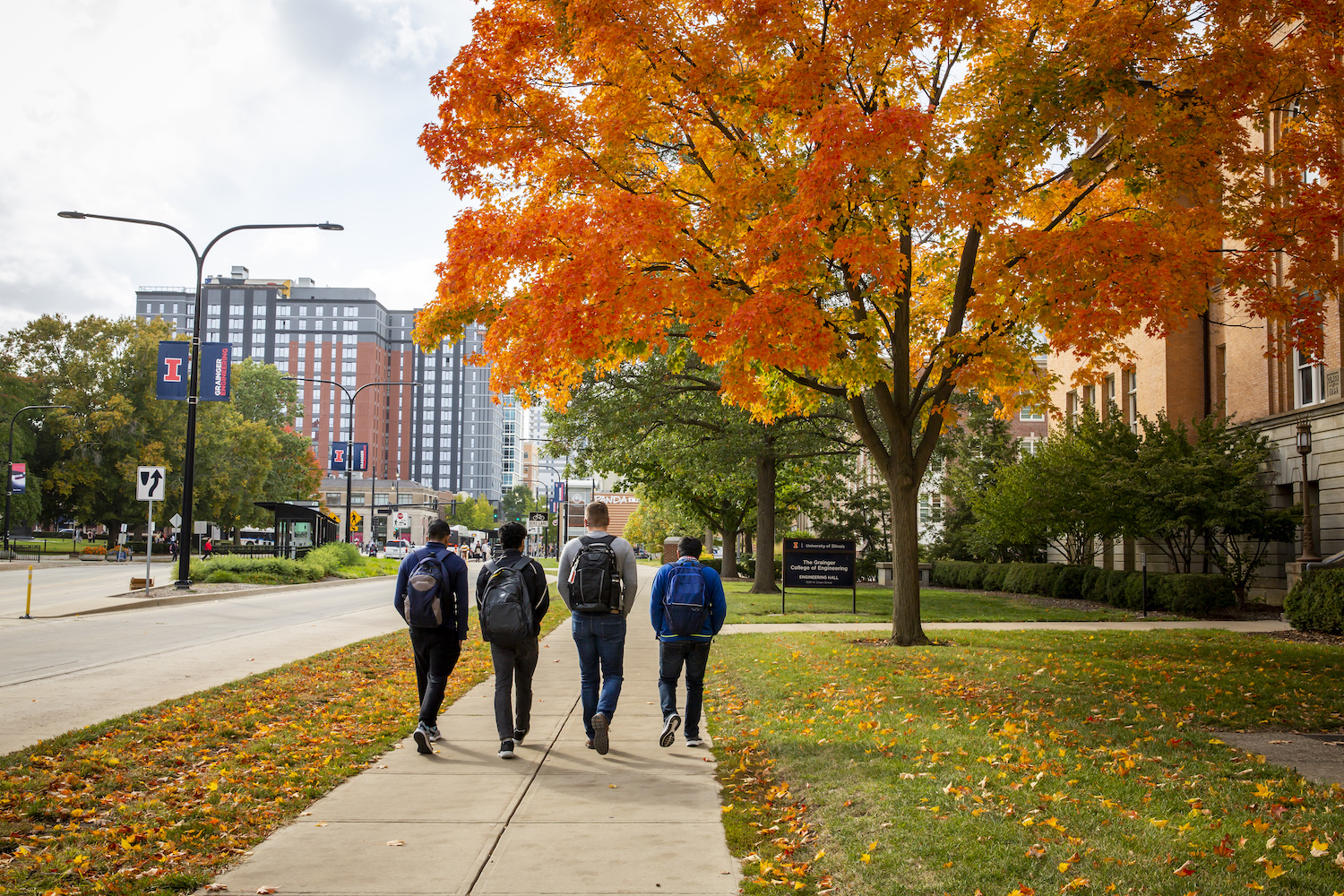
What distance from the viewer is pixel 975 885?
4496 mm

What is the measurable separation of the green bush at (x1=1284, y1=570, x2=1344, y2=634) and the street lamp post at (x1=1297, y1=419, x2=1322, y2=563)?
5.87m

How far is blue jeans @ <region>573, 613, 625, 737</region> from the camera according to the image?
782 cm

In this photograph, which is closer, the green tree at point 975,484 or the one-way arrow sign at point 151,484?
the one-way arrow sign at point 151,484

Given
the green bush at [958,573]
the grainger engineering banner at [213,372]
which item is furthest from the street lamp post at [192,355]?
the green bush at [958,573]

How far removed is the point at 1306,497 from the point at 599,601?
921 inches

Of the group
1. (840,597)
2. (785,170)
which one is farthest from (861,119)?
(840,597)

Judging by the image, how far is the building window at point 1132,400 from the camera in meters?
36.1

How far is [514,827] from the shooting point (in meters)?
5.76

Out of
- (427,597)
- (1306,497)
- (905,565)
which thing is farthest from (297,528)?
(427,597)

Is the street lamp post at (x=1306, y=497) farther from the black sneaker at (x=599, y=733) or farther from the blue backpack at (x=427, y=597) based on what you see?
the blue backpack at (x=427, y=597)

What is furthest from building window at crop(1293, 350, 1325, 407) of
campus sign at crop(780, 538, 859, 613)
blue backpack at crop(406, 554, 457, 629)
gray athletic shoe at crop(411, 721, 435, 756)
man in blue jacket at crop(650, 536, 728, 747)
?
gray athletic shoe at crop(411, 721, 435, 756)

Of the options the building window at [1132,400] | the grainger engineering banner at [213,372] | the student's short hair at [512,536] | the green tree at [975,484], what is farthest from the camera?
the green tree at [975,484]

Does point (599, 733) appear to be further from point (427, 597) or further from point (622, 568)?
point (427, 597)

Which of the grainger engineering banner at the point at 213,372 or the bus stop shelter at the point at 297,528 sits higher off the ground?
the grainger engineering banner at the point at 213,372
